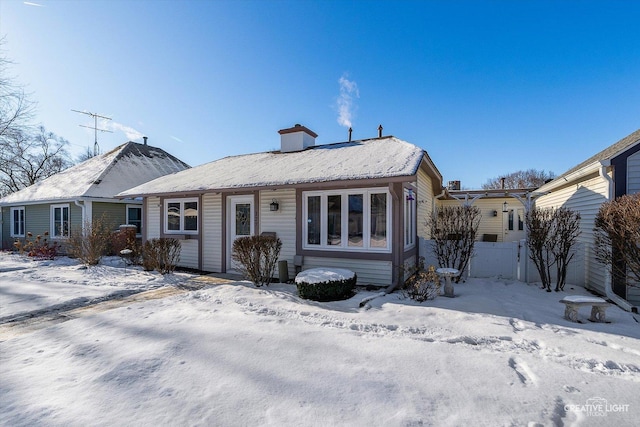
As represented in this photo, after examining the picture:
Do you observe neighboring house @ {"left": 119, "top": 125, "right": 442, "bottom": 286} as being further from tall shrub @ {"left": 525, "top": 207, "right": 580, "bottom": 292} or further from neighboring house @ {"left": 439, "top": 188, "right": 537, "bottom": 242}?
neighboring house @ {"left": 439, "top": 188, "right": 537, "bottom": 242}

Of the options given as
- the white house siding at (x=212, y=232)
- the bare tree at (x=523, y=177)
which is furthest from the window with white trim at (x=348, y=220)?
the bare tree at (x=523, y=177)

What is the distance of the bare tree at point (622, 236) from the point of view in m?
4.80

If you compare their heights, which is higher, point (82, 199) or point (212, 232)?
point (82, 199)

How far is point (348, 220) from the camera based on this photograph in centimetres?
732

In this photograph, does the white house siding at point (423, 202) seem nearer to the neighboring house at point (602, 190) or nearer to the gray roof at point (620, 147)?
the neighboring house at point (602, 190)

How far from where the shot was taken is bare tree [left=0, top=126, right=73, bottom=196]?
1031 inches

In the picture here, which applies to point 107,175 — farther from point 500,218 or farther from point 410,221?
point 500,218

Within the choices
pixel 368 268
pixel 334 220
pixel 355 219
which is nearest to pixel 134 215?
pixel 334 220

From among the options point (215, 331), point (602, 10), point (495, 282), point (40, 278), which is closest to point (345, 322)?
point (215, 331)

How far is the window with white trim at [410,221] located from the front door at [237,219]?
446 centimetres

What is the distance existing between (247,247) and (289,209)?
1.65 meters

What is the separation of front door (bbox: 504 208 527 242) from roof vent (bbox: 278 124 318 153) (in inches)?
492

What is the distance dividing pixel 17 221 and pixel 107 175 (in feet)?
22.0

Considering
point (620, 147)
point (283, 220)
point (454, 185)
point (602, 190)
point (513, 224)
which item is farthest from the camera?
point (454, 185)
